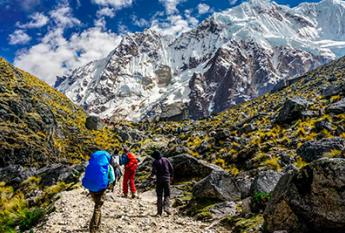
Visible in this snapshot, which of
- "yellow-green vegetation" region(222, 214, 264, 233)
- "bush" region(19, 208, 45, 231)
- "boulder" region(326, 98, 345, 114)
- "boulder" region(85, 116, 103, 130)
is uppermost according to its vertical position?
"boulder" region(85, 116, 103, 130)

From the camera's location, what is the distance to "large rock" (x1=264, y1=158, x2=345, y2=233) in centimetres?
757

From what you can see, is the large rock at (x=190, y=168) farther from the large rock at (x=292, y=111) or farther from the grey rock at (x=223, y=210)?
the large rock at (x=292, y=111)

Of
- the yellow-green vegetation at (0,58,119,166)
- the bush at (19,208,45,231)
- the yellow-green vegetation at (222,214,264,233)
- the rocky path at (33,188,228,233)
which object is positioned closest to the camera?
the yellow-green vegetation at (222,214,264,233)

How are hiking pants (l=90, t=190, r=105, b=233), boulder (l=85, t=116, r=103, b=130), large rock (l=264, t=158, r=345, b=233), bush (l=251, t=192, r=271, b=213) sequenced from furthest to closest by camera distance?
boulder (l=85, t=116, r=103, b=130)
bush (l=251, t=192, r=271, b=213)
hiking pants (l=90, t=190, r=105, b=233)
large rock (l=264, t=158, r=345, b=233)

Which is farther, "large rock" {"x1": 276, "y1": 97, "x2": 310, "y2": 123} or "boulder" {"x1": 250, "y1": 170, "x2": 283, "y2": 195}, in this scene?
"large rock" {"x1": 276, "y1": 97, "x2": 310, "y2": 123}

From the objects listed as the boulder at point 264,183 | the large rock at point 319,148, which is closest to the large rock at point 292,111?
the large rock at point 319,148

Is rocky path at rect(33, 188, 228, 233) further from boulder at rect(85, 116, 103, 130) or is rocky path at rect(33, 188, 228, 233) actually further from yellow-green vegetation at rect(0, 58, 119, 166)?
boulder at rect(85, 116, 103, 130)

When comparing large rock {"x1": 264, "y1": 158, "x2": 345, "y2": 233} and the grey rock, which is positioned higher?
the grey rock

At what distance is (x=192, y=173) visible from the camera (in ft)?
65.3

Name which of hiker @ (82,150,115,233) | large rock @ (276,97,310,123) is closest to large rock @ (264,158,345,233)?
hiker @ (82,150,115,233)

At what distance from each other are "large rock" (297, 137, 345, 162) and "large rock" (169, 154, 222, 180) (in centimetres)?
478

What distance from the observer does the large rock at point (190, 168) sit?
1958 cm

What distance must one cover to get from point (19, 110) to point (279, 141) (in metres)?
24.1

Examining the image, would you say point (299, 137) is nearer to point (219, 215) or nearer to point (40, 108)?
point (219, 215)
